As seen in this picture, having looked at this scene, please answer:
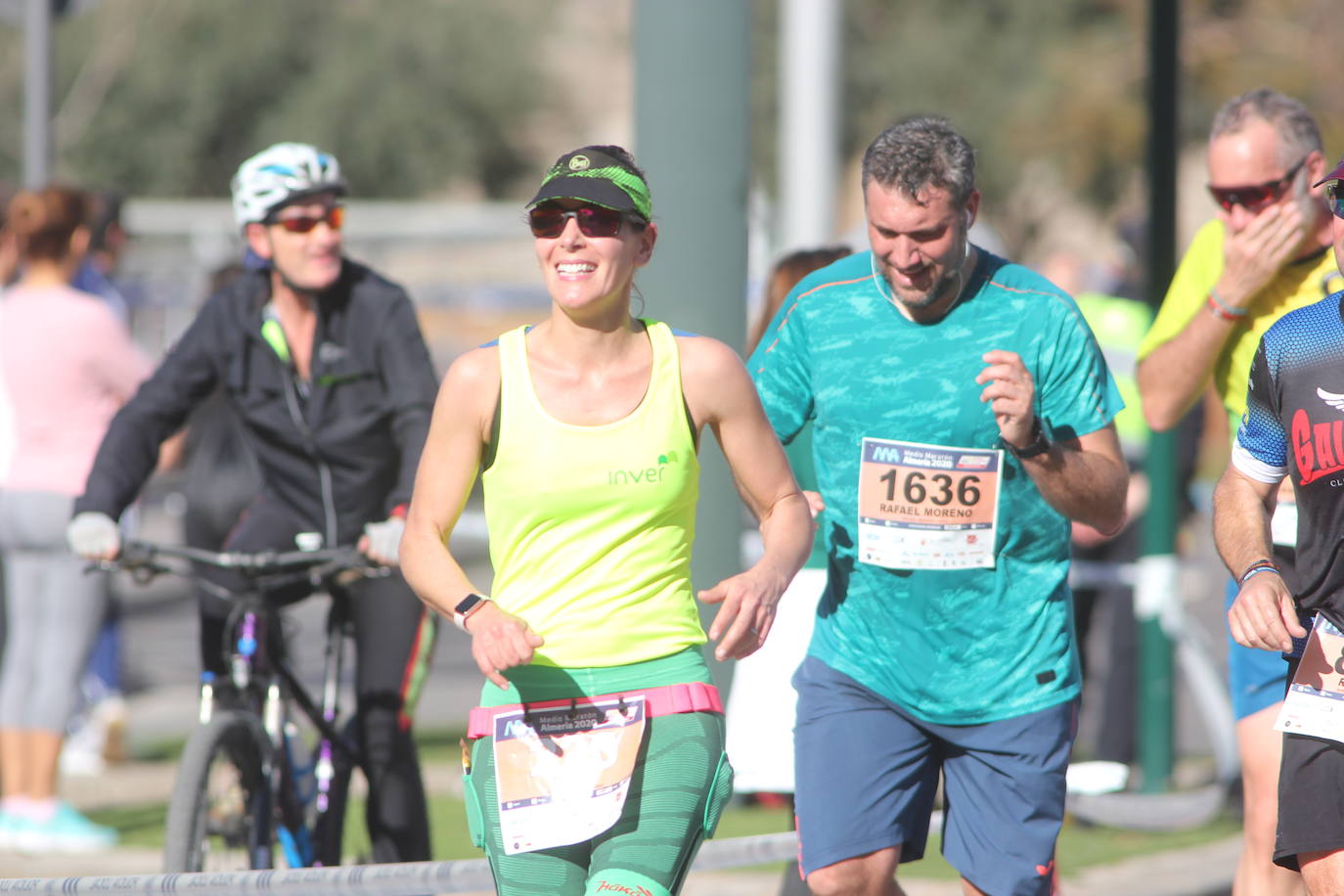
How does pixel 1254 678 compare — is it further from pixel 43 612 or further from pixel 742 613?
pixel 43 612

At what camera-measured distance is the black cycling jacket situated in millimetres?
5438

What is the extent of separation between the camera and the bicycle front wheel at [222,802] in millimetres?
5035

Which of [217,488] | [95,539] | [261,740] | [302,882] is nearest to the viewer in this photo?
[302,882]

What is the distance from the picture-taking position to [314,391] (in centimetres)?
550

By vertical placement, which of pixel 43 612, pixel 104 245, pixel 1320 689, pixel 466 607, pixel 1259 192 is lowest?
pixel 43 612

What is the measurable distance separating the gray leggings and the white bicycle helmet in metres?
2.09

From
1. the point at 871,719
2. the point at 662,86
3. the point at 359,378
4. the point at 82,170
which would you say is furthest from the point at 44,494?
the point at 82,170

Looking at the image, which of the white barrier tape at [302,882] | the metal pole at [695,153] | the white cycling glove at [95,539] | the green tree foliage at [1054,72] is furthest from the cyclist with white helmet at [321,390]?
the green tree foliage at [1054,72]

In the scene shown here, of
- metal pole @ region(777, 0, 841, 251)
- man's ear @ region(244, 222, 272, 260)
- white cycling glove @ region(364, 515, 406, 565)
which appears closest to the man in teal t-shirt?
white cycling glove @ region(364, 515, 406, 565)

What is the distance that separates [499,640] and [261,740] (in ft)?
6.67

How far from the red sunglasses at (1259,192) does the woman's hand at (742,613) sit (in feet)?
6.02

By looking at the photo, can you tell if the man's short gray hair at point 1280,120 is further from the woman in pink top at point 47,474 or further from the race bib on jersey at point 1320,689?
the woman in pink top at point 47,474

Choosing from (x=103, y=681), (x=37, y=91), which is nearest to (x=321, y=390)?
(x=37, y=91)

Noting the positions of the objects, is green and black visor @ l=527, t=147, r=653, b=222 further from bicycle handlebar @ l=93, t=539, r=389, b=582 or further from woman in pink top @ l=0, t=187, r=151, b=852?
woman in pink top @ l=0, t=187, r=151, b=852
